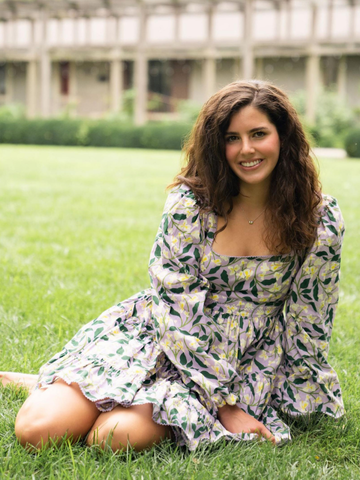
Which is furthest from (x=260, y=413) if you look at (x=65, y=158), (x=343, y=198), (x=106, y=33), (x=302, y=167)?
(x=106, y=33)

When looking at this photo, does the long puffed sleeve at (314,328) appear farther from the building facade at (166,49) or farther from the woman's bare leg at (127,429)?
the building facade at (166,49)

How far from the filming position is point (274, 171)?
104 inches

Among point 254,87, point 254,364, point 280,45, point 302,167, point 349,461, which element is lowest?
point 349,461

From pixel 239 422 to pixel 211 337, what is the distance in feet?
1.06

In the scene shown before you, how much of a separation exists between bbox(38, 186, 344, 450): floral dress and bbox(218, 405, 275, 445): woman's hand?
0.04 meters

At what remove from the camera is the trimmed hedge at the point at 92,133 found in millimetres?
21859

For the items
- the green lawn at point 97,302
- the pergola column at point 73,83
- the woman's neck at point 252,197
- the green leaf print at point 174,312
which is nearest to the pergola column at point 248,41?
the pergola column at point 73,83

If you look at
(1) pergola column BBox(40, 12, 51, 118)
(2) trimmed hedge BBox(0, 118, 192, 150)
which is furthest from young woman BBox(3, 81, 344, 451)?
(1) pergola column BBox(40, 12, 51, 118)

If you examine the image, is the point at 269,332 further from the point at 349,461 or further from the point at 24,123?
the point at 24,123

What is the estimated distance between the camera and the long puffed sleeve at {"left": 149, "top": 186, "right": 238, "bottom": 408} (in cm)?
245

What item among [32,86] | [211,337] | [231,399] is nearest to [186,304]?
[211,337]

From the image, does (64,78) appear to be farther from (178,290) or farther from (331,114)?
(178,290)

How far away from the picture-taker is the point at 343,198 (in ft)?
29.3

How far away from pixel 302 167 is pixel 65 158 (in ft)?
43.8
